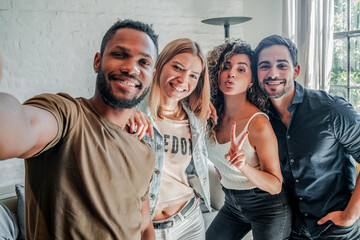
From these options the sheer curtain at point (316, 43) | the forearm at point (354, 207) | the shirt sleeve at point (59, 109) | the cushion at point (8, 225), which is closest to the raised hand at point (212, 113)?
the forearm at point (354, 207)

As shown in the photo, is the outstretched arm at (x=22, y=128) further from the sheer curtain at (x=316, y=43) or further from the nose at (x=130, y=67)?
the sheer curtain at (x=316, y=43)

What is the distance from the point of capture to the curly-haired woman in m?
1.45

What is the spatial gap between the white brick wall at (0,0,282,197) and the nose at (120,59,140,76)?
2.04 meters

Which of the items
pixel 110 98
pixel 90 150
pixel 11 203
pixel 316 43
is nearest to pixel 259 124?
pixel 110 98

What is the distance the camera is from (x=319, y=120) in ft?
4.84

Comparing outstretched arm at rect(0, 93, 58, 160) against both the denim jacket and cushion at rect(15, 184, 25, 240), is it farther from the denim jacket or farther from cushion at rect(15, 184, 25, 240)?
cushion at rect(15, 184, 25, 240)

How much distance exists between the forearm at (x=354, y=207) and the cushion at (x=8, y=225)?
1.75 metres

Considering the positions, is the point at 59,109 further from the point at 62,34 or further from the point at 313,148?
the point at 62,34

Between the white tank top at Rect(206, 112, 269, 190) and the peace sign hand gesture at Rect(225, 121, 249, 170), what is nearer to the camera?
the peace sign hand gesture at Rect(225, 121, 249, 170)

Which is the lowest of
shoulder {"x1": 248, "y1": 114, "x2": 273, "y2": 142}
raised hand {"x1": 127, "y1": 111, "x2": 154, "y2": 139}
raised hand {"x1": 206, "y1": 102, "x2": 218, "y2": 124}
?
shoulder {"x1": 248, "y1": 114, "x2": 273, "y2": 142}

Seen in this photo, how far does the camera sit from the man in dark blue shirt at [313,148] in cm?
147

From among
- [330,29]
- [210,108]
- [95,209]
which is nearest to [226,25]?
[330,29]

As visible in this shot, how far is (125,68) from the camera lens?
98 centimetres

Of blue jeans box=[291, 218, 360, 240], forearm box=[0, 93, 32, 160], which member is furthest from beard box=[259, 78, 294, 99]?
forearm box=[0, 93, 32, 160]
